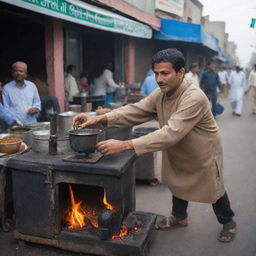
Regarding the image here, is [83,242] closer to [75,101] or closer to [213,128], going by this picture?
[213,128]

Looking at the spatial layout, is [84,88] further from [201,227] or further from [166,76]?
[166,76]

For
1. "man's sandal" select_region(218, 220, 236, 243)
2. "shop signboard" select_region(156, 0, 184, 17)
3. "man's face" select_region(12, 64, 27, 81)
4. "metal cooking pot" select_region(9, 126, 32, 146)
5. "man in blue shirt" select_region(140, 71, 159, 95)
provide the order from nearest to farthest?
"man's sandal" select_region(218, 220, 236, 243) → "metal cooking pot" select_region(9, 126, 32, 146) → "man's face" select_region(12, 64, 27, 81) → "man in blue shirt" select_region(140, 71, 159, 95) → "shop signboard" select_region(156, 0, 184, 17)

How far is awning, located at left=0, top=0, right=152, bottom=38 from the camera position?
4.93m

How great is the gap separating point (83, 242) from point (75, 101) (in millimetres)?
4967

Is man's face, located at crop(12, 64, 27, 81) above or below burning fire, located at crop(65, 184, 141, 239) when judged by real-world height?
above

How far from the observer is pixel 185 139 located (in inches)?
122

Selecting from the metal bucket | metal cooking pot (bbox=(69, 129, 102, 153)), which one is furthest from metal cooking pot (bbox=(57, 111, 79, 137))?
metal cooking pot (bbox=(69, 129, 102, 153))

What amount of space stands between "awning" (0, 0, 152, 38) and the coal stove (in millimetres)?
2555

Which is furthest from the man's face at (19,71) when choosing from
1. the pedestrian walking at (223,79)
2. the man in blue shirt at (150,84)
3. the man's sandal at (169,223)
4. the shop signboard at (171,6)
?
the pedestrian walking at (223,79)

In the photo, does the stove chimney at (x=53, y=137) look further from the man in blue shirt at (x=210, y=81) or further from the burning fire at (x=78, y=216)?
the man in blue shirt at (x=210, y=81)

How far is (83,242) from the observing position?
304 cm

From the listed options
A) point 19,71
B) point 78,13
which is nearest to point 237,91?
point 78,13

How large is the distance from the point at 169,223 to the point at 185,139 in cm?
115

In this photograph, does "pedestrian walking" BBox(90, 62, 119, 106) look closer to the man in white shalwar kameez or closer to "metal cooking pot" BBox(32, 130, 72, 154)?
the man in white shalwar kameez
